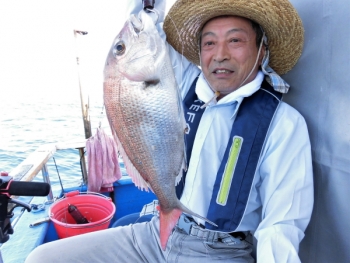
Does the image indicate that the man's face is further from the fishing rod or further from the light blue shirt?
the fishing rod

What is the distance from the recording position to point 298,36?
6.21ft

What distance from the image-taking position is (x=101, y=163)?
409 centimetres

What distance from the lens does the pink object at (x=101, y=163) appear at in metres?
3.97

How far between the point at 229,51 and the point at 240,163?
80 centimetres

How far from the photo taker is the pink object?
3975 mm

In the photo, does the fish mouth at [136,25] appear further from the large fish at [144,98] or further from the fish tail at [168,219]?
the fish tail at [168,219]

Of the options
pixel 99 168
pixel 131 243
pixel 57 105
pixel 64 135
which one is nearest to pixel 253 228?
pixel 131 243

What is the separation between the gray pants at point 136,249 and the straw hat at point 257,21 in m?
1.45

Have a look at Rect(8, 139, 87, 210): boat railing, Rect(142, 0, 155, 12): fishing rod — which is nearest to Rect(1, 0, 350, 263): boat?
Rect(142, 0, 155, 12): fishing rod

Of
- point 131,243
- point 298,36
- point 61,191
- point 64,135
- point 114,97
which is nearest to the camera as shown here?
point 114,97

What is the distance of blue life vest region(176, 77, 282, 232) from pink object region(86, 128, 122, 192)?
2467mm

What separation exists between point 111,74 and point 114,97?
4.4 inches

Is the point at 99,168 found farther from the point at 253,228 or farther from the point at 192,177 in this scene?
the point at 253,228

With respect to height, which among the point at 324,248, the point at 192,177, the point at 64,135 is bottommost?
Answer: the point at 64,135
